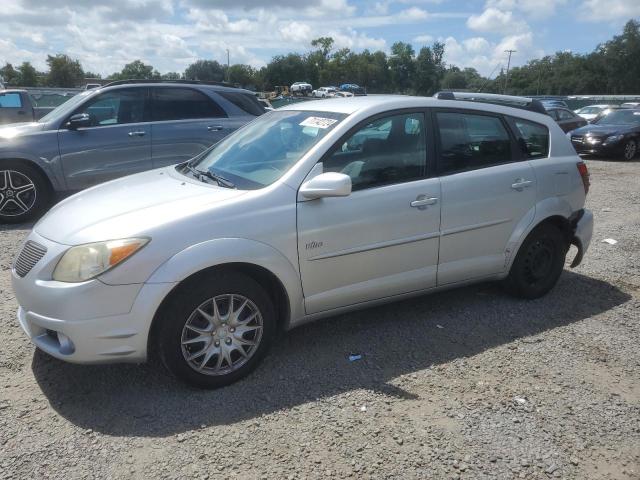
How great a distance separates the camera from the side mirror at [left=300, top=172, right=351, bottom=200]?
11.0 feet

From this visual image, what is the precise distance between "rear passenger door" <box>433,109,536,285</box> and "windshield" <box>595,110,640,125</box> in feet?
47.7

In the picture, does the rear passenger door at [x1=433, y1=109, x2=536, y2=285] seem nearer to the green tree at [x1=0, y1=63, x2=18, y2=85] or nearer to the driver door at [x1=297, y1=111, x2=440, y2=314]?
the driver door at [x1=297, y1=111, x2=440, y2=314]

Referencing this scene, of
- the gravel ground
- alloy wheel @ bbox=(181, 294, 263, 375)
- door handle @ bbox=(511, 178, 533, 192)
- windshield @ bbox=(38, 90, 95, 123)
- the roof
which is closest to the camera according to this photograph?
the gravel ground

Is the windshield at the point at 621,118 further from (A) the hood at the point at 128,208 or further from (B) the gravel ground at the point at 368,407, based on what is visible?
(A) the hood at the point at 128,208

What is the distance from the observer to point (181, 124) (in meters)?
8.20

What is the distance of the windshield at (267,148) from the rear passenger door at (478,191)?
963 mm

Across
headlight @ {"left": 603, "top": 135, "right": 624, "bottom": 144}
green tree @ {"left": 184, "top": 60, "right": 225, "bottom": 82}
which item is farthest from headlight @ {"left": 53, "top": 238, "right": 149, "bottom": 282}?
green tree @ {"left": 184, "top": 60, "right": 225, "bottom": 82}

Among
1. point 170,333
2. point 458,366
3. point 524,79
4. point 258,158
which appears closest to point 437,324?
point 458,366

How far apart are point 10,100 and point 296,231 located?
11.3m

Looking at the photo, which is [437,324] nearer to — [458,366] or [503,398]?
[458,366]

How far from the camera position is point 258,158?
391cm

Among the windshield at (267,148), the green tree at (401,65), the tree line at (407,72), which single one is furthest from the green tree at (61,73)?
the windshield at (267,148)

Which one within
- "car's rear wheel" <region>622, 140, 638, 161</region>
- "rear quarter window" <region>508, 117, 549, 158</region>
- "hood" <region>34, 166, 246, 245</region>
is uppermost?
"rear quarter window" <region>508, 117, 549, 158</region>

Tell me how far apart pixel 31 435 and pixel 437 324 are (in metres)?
2.84
